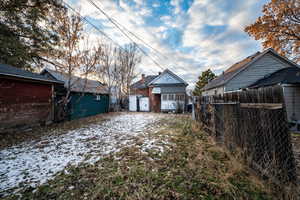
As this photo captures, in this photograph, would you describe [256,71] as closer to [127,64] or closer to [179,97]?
[179,97]

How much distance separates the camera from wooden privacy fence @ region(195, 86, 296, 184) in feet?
5.72

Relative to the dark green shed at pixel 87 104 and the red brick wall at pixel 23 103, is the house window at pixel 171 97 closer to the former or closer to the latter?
the dark green shed at pixel 87 104

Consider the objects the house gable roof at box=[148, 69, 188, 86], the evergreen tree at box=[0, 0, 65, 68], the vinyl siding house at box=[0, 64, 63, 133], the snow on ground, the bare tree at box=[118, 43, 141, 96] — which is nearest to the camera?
the snow on ground

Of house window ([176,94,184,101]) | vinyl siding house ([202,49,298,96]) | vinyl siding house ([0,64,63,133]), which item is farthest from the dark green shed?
vinyl siding house ([202,49,298,96])

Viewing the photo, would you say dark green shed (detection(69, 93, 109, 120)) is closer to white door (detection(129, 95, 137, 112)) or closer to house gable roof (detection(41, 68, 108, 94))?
house gable roof (detection(41, 68, 108, 94))

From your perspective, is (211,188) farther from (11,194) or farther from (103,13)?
(103,13)

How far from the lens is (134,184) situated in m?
2.12

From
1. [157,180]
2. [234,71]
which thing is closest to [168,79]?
[234,71]

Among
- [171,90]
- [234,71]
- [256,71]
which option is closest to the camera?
[256,71]

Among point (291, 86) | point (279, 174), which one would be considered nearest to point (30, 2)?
point (279, 174)

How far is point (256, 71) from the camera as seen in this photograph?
369 inches

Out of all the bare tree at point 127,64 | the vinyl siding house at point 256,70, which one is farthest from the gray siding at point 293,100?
the bare tree at point 127,64

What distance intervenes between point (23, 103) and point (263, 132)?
10357mm

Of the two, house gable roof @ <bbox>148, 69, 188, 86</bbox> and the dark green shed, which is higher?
house gable roof @ <bbox>148, 69, 188, 86</bbox>
